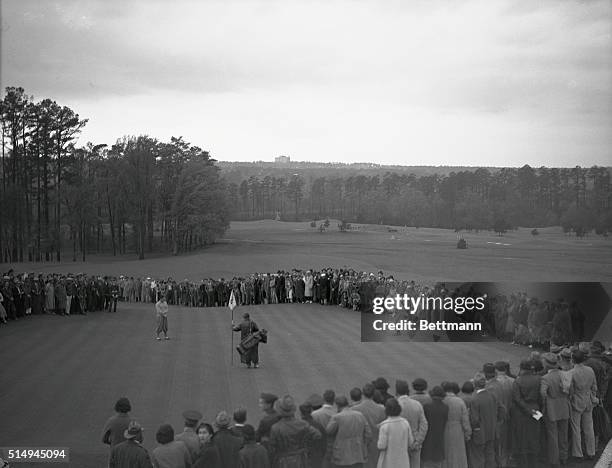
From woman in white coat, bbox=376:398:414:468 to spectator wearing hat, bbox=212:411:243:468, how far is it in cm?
186

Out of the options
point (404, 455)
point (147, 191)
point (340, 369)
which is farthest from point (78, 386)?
point (147, 191)

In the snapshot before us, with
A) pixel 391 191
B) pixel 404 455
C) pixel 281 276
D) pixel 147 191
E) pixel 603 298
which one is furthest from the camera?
pixel 391 191

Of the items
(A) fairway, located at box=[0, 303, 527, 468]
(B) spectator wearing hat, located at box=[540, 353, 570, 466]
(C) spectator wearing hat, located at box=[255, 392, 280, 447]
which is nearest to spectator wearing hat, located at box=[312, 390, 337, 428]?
(C) spectator wearing hat, located at box=[255, 392, 280, 447]

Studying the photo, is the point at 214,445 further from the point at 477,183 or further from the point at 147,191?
the point at 477,183

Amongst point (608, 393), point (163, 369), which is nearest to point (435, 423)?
point (608, 393)

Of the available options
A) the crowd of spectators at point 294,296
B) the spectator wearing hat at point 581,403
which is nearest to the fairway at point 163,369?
the crowd of spectators at point 294,296

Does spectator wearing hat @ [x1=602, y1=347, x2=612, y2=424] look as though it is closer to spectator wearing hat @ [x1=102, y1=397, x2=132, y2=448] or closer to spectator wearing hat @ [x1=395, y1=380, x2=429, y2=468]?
spectator wearing hat @ [x1=395, y1=380, x2=429, y2=468]

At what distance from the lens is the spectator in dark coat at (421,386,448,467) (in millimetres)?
9164

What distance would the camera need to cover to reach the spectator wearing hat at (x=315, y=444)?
28.7ft

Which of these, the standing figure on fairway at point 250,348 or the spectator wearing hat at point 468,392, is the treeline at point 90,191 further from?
the spectator wearing hat at point 468,392

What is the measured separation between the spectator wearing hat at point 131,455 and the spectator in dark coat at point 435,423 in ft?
12.5

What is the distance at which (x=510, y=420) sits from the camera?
10.3 meters

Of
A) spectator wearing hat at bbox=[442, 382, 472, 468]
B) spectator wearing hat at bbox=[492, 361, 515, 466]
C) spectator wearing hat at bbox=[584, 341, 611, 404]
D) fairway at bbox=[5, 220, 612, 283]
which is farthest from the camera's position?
fairway at bbox=[5, 220, 612, 283]

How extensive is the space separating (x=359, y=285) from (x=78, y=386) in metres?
15.9
